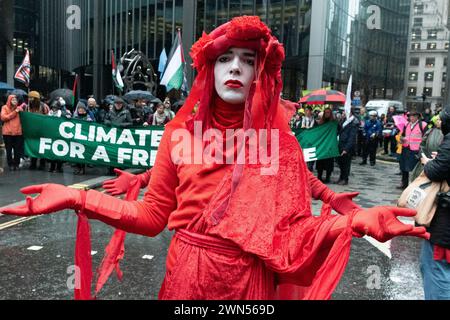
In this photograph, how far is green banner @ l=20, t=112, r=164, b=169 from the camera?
32.8 ft

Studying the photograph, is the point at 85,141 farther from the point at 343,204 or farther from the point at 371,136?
the point at 371,136

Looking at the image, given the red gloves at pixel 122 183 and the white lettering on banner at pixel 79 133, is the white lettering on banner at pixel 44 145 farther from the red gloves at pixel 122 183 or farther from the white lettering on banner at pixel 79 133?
the red gloves at pixel 122 183

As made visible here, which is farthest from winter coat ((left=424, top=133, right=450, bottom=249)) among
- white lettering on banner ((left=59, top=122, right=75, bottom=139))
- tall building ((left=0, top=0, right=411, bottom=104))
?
tall building ((left=0, top=0, right=411, bottom=104))

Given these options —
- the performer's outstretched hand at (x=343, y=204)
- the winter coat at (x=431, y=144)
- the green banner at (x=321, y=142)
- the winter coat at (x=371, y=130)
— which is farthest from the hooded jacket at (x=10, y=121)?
the winter coat at (x=371, y=130)

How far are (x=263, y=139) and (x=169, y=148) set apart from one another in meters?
0.42

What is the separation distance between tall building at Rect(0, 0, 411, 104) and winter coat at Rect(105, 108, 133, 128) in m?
10.2

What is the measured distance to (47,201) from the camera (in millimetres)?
1521

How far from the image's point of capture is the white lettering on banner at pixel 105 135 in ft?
33.2

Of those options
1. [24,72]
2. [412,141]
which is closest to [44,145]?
[24,72]

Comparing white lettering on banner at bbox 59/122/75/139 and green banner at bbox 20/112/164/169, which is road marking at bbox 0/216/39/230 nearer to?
green banner at bbox 20/112/164/169

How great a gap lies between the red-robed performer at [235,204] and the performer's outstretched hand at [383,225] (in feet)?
0.08

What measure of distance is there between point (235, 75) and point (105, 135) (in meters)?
8.73

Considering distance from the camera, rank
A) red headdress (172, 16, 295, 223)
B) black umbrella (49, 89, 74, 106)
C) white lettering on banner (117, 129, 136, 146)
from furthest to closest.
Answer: black umbrella (49, 89, 74, 106)
white lettering on banner (117, 129, 136, 146)
red headdress (172, 16, 295, 223)
